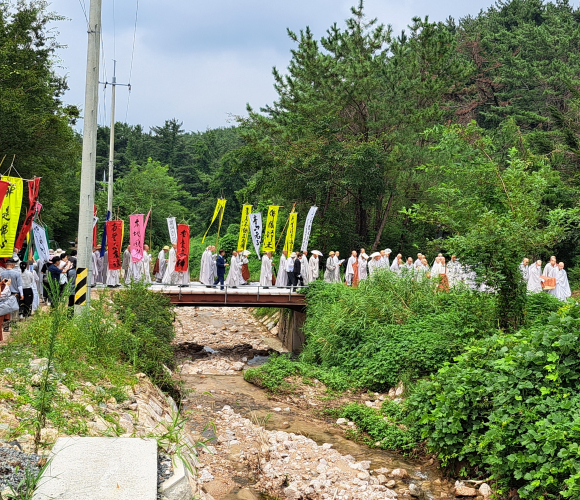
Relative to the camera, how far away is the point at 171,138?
62969mm

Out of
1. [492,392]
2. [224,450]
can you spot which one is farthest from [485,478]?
[224,450]

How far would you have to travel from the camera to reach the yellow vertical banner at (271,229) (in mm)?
21703

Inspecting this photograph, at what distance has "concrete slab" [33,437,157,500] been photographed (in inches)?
183

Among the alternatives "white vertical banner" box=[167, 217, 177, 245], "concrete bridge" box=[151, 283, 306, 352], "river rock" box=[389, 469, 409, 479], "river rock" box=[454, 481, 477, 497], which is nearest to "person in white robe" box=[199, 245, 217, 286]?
"concrete bridge" box=[151, 283, 306, 352]

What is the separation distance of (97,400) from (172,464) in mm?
2465

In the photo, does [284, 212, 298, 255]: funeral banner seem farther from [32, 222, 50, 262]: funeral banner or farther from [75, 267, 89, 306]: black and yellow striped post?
[75, 267, 89, 306]: black and yellow striped post

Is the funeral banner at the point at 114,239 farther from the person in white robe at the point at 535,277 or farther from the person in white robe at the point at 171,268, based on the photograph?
the person in white robe at the point at 535,277

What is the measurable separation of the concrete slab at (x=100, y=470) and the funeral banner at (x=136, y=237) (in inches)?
554

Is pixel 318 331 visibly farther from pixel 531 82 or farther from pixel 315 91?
pixel 531 82

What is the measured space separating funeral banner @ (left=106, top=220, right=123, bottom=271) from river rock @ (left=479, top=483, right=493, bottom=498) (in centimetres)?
1411

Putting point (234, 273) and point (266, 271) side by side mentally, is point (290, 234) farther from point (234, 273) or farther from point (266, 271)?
point (234, 273)

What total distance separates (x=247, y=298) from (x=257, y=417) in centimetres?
742

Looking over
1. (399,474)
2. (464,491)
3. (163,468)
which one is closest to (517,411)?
(464,491)

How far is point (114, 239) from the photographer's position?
19328 millimetres
